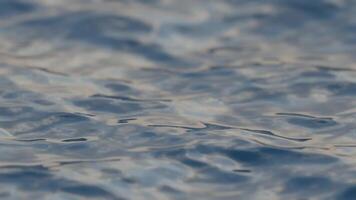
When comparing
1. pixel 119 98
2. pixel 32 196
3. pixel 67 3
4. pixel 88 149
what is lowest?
pixel 32 196

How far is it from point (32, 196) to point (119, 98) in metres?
2.03

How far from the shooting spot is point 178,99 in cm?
812

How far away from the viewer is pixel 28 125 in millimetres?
7371

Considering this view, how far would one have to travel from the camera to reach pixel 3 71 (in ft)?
28.2

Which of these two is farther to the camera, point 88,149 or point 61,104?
point 61,104

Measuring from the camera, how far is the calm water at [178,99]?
Answer: 6.48 meters

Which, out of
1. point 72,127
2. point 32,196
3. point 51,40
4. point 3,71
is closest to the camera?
point 32,196

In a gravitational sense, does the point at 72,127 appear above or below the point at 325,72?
below

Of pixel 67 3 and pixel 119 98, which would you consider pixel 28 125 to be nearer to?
pixel 119 98

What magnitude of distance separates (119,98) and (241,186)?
1921 mm

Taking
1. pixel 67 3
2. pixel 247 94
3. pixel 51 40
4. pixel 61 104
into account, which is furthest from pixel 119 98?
pixel 67 3

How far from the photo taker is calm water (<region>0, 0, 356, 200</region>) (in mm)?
6477

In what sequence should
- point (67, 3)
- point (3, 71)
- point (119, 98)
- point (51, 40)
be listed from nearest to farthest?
point (119, 98) < point (3, 71) < point (51, 40) < point (67, 3)

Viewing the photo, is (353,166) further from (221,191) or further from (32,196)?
(32,196)
